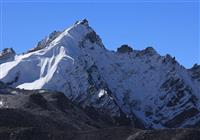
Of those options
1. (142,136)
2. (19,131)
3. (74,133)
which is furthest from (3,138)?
(142,136)

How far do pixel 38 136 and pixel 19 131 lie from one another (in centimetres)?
400

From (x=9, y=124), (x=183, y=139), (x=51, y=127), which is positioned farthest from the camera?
(x=51, y=127)

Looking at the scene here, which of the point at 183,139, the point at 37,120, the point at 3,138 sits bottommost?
the point at 183,139

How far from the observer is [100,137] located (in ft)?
450

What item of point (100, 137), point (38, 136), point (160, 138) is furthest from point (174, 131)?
point (38, 136)

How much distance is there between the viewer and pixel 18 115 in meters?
164

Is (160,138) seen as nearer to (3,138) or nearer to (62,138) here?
(62,138)

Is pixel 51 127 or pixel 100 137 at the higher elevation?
pixel 51 127

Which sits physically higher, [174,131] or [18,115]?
[18,115]

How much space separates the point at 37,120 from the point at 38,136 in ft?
110

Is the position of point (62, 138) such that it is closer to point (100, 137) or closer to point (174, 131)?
point (100, 137)

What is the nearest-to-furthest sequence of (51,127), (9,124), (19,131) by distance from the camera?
(19,131), (9,124), (51,127)

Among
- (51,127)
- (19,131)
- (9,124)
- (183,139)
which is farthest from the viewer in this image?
(51,127)

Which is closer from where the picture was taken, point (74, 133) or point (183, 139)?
point (183, 139)
